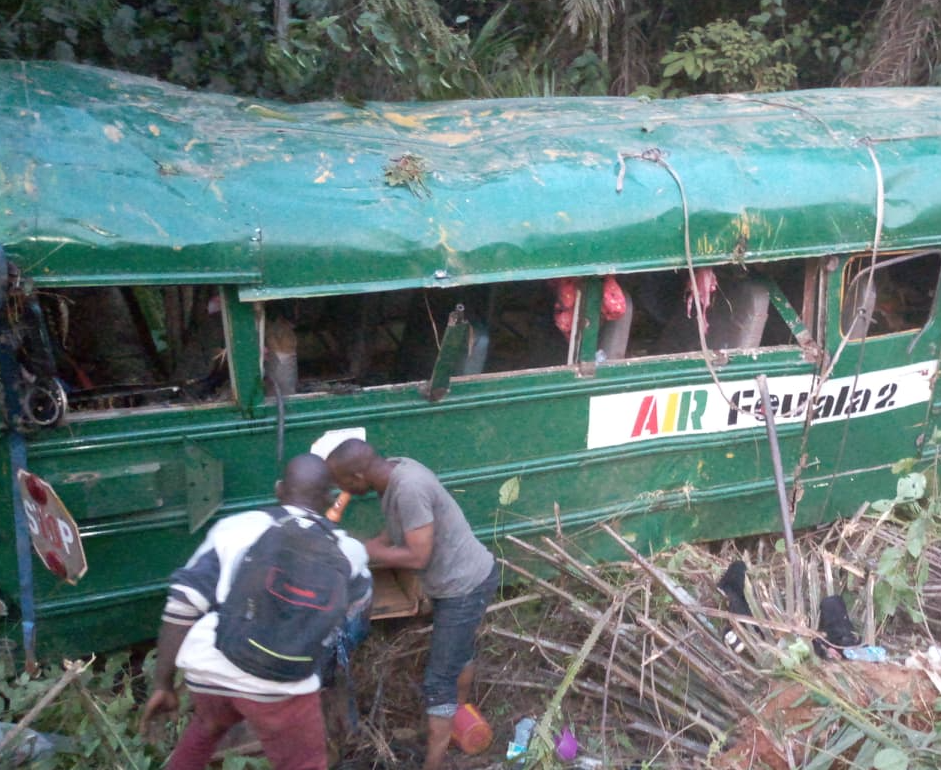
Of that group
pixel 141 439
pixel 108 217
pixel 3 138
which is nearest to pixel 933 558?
pixel 141 439

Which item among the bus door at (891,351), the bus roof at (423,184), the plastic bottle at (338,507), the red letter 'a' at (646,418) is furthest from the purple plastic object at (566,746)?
the bus door at (891,351)

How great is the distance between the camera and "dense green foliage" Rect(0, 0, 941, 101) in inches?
248

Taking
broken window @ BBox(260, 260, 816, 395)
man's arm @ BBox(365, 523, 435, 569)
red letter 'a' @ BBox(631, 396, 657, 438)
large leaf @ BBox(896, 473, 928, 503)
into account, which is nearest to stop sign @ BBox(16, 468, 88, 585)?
man's arm @ BBox(365, 523, 435, 569)

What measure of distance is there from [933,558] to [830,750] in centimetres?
178

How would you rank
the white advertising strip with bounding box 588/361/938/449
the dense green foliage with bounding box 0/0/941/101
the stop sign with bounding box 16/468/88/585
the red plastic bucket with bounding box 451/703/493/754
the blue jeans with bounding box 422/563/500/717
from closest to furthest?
the stop sign with bounding box 16/468/88/585, the blue jeans with bounding box 422/563/500/717, the red plastic bucket with bounding box 451/703/493/754, the white advertising strip with bounding box 588/361/938/449, the dense green foliage with bounding box 0/0/941/101

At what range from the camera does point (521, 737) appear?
3.90 m

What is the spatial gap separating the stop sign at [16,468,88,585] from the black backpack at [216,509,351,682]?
2.72ft

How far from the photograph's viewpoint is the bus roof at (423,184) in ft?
11.1

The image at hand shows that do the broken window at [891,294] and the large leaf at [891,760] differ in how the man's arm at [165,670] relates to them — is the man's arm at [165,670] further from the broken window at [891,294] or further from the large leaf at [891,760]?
the broken window at [891,294]

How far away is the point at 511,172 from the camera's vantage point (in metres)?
4.07

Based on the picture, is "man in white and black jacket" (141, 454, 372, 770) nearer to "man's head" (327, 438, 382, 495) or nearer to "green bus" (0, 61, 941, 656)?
"man's head" (327, 438, 382, 495)

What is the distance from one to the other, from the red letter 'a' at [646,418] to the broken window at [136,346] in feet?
6.23

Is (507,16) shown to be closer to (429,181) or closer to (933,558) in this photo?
(429,181)

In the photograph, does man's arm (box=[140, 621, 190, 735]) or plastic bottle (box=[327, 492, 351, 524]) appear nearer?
man's arm (box=[140, 621, 190, 735])
